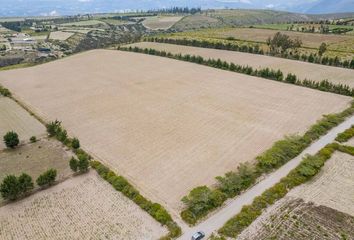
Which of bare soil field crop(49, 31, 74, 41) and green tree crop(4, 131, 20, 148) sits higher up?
green tree crop(4, 131, 20, 148)

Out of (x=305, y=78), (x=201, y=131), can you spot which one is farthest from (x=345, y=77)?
(x=201, y=131)

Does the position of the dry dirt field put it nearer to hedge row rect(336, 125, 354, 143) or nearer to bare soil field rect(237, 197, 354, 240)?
hedge row rect(336, 125, 354, 143)

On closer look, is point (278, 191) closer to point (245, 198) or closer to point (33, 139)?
point (245, 198)

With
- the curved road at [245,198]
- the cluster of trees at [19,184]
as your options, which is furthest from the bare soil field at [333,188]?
the cluster of trees at [19,184]

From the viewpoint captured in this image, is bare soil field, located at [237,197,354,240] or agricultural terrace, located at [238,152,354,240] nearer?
bare soil field, located at [237,197,354,240]

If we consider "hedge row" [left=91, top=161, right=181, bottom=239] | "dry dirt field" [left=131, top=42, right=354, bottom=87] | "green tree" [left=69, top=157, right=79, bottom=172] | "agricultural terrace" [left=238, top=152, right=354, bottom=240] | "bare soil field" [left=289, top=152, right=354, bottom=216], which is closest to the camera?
"agricultural terrace" [left=238, top=152, right=354, bottom=240]

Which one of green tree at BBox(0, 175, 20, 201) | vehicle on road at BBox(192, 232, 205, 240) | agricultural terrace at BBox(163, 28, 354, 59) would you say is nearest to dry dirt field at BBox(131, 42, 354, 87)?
agricultural terrace at BBox(163, 28, 354, 59)

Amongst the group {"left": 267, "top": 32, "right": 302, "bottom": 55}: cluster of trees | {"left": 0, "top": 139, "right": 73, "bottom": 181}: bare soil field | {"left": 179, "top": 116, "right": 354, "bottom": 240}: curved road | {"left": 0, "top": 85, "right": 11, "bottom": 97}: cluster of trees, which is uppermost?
{"left": 267, "top": 32, "right": 302, "bottom": 55}: cluster of trees
